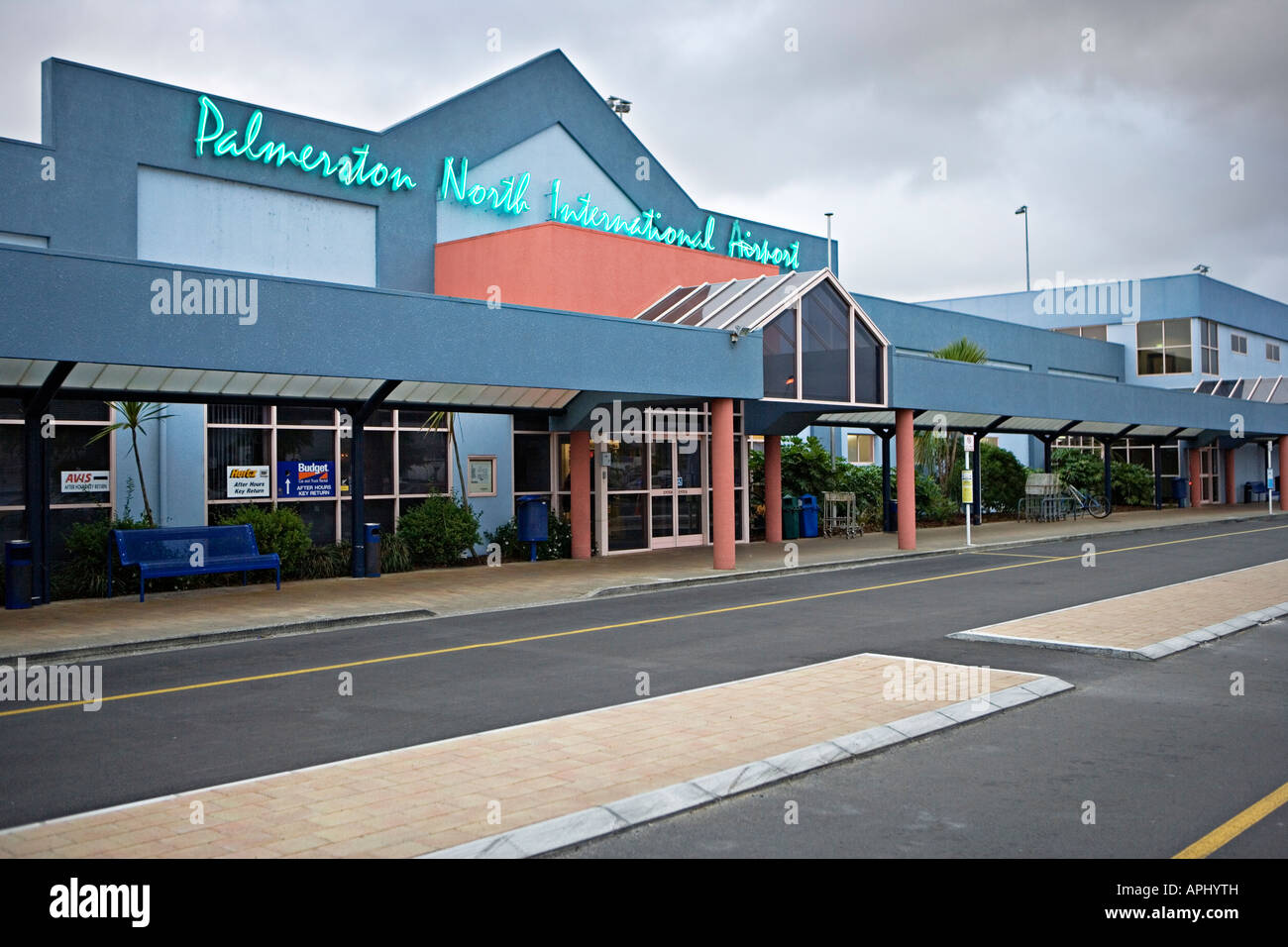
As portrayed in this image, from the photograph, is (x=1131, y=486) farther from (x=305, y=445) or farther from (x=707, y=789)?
(x=707, y=789)

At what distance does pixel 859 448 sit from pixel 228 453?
31160mm

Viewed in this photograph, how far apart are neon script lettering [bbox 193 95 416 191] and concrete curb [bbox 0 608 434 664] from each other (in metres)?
10.6

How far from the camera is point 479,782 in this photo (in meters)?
6.38

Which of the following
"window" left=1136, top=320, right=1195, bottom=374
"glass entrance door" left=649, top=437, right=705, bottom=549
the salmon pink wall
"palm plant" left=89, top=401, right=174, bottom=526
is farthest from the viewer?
"window" left=1136, top=320, right=1195, bottom=374

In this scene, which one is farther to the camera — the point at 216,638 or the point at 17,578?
the point at 17,578

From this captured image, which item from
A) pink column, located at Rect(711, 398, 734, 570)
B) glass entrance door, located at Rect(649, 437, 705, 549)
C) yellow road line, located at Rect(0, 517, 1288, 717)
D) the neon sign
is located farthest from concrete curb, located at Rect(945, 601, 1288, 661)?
the neon sign

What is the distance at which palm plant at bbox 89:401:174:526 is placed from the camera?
672 inches

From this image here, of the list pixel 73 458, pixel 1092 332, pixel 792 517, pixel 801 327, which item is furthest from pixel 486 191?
pixel 1092 332

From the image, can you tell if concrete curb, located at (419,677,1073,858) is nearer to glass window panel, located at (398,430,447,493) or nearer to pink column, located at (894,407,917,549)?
glass window panel, located at (398,430,447,493)

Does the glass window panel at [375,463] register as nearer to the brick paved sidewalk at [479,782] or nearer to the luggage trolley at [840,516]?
the luggage trolley at [840,516]

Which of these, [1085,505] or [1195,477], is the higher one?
[1195,477]

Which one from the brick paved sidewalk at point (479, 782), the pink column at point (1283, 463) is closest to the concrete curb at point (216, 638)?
the brick paved sidewalk at point (479, 782)

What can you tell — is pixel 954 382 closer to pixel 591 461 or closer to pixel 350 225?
pixel 591 461
